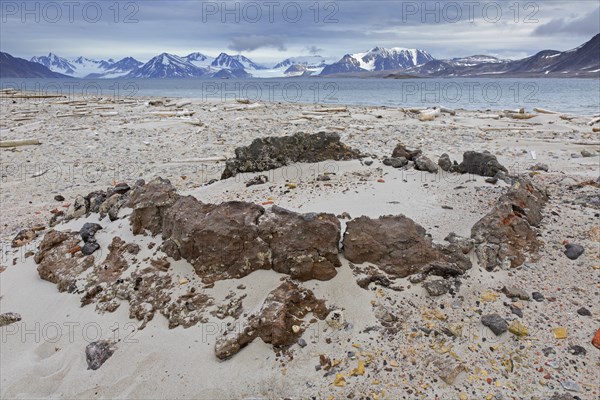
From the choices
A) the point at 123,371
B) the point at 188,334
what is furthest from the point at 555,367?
the point at 123,371

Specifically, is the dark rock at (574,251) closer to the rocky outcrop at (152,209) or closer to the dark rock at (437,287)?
the dark rock at (437,287)

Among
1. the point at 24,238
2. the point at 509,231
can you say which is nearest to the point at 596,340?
the point at 509,231

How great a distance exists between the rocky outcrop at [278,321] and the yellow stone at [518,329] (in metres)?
1.41

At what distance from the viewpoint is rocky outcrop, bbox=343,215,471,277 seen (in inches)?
147

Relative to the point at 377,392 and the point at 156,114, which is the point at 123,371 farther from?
the point at 156,114

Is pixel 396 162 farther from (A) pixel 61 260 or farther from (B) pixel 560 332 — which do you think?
(A) pixel 61 260

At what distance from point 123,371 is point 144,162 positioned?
8.07 metres

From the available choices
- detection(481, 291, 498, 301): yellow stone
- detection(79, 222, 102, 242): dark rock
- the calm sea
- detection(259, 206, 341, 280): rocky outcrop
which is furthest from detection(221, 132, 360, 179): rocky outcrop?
the calm sea

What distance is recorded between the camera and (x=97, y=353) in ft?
11.3

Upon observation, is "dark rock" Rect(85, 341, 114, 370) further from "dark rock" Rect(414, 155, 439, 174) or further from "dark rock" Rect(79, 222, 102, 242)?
"dark rock" Rect(414, 155, 439, 174)

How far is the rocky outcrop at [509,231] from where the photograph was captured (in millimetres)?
3861

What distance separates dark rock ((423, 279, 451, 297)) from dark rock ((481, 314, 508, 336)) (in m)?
0.36

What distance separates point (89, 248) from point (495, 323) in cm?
401

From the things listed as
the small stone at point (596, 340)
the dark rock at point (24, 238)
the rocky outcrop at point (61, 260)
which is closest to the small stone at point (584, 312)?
the small stone at point (596, 340)
